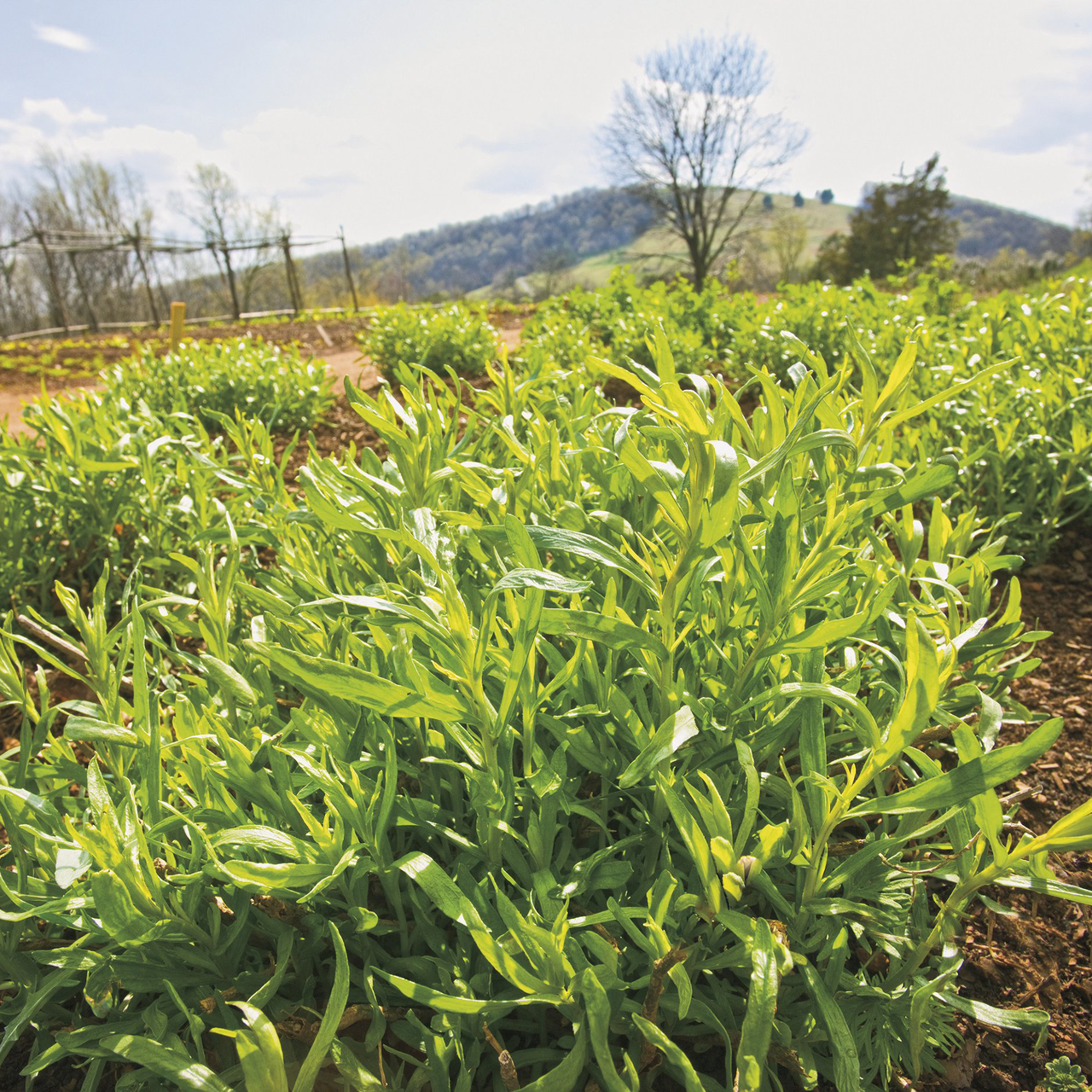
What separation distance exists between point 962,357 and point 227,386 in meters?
4.65

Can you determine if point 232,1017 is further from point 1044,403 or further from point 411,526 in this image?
point 1044,403

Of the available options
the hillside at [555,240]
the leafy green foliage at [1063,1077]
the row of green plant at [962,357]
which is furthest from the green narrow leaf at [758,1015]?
the hillside at [555,240]

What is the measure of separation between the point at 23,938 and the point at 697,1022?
1090 mm

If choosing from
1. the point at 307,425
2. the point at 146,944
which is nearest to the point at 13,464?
the point at 307,425

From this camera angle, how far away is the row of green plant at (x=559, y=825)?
87 cm

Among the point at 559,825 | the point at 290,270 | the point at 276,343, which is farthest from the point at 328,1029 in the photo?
the point at 290,270

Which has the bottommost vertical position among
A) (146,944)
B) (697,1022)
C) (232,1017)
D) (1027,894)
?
(1027,894)

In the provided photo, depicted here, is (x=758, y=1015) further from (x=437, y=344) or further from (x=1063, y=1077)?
(x=437, y=344)

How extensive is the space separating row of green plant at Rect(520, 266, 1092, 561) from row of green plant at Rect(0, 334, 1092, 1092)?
42 centimetres

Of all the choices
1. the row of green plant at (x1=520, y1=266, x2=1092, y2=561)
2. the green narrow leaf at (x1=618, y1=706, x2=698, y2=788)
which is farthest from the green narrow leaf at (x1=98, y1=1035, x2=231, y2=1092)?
the row of green plant at (x1=520, y1=266, x2=1092, y2=561)

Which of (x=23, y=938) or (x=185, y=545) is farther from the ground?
(x=185, y=545)

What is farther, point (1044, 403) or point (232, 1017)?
point (1044, 403)

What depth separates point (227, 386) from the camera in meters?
4.83

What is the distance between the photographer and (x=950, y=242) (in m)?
30.9
